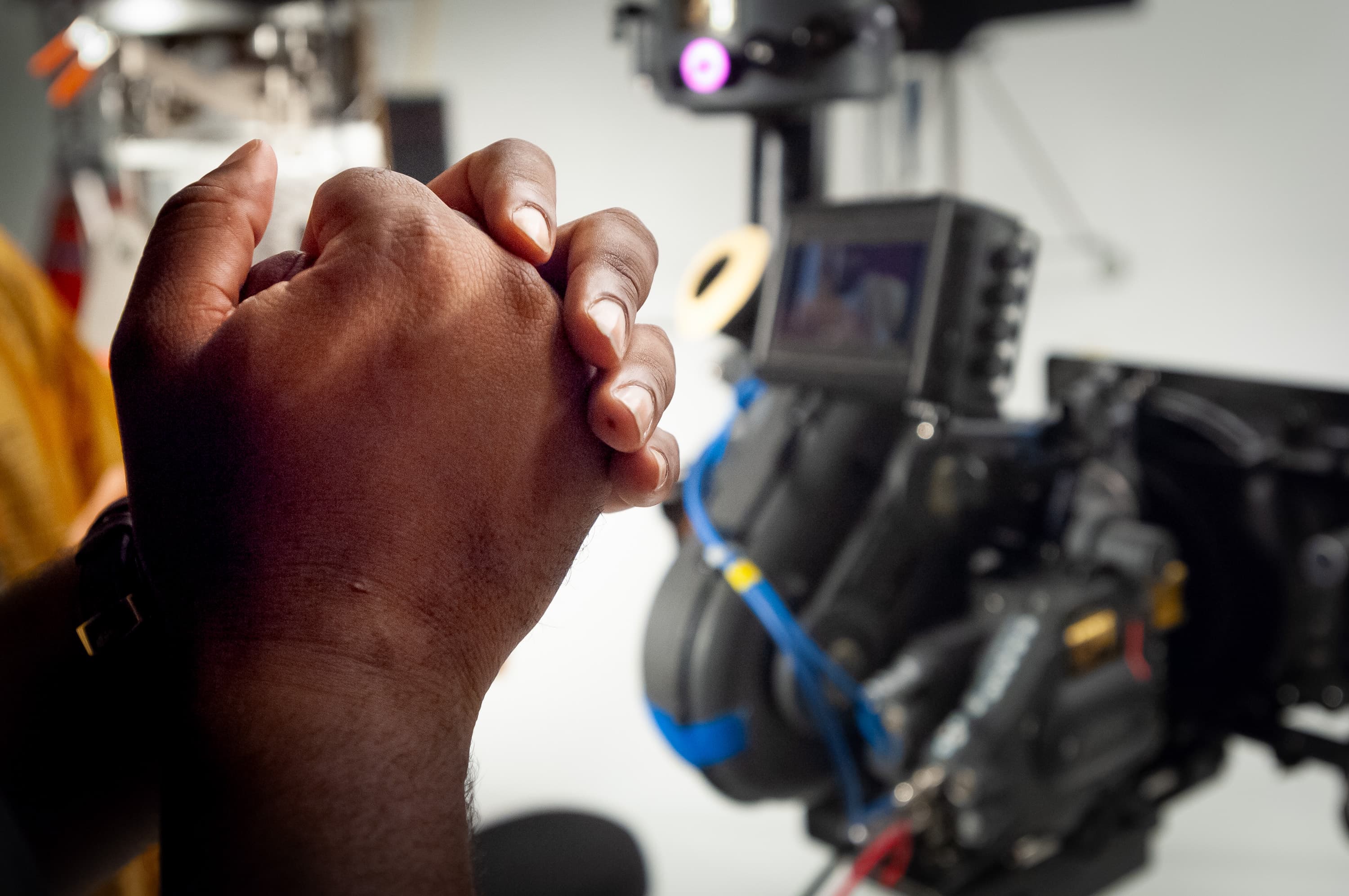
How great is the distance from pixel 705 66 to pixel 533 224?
34.9 inches

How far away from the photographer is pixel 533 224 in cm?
39

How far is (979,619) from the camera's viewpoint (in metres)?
1.42

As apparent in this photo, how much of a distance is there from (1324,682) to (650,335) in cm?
148

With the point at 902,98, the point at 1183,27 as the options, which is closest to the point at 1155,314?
the point at 1183,27

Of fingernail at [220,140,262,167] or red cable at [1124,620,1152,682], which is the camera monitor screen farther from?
fingernail at [220,140,262,167]

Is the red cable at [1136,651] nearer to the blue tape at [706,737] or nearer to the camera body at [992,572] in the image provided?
the camera body at [992,572]

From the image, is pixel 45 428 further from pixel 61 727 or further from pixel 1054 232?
pixel 1054 232

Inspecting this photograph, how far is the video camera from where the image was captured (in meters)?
1.19

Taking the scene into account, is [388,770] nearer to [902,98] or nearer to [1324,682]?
[1324,682]

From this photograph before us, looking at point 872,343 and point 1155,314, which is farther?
point 1155,314

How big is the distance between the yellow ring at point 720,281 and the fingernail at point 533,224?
601 mm

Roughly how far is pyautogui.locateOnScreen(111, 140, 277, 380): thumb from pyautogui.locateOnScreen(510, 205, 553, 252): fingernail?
0.10 meters

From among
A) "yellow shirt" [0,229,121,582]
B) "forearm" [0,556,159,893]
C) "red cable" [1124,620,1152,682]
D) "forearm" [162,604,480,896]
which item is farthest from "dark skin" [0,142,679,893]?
"red cable" [1124,620,1152,682]

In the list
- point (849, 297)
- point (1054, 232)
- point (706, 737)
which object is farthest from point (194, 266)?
point (1054, 232)
